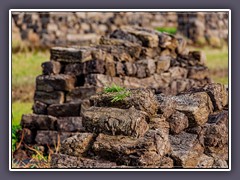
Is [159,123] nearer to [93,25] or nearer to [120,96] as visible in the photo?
[120,96]

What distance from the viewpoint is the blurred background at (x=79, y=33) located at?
2880 cm

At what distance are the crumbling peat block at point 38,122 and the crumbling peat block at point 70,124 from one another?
243 mm

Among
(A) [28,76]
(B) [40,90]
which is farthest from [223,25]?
(B) [40,90]

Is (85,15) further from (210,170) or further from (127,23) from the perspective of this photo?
(210,170)

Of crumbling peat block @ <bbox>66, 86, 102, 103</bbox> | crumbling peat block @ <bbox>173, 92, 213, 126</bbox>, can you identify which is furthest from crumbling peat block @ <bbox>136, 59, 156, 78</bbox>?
crumbling peat block @ <bbox>173, 92, 213, 126</bbox>

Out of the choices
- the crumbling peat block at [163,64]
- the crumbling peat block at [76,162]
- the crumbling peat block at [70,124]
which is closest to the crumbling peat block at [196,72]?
the crumbling peat block at [163,64]

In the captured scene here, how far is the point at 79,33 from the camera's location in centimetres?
3622

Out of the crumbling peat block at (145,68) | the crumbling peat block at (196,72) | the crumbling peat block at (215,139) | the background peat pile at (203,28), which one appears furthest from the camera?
the background peat pile at (203,28)

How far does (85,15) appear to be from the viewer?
37.0 meters

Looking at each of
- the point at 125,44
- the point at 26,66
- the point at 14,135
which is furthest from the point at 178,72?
the point at 26,66

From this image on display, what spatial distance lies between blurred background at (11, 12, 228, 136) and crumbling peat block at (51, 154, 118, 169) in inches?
494

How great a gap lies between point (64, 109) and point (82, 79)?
3.12 feet

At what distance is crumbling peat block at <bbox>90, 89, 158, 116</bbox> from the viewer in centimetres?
1277

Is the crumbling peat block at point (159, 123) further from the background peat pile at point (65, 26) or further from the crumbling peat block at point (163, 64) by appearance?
the background peat pile at point (65, 26)
